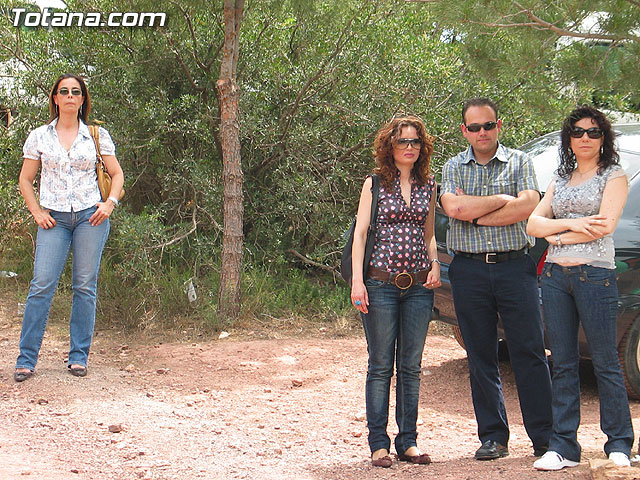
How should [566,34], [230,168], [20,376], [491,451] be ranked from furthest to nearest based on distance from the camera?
[230,168] < [20,376] < [566,34] < [491,451]

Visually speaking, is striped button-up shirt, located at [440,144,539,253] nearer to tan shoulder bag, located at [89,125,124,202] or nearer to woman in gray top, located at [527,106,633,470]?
woman in gray top, located at [527,106,633,470]

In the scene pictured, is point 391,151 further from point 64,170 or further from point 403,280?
point 64,170

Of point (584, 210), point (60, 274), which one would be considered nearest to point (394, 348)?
point (584, 210)

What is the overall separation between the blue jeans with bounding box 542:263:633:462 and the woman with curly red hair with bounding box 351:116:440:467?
634mm

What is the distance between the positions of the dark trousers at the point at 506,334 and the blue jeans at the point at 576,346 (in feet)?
0.46

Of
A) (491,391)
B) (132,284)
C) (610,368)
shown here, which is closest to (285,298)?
(132,284)

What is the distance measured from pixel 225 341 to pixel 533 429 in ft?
11.4

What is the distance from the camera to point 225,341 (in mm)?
7234

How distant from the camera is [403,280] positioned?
14.0ft

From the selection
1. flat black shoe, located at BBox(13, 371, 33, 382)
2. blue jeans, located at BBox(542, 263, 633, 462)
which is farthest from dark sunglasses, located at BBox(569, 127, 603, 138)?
flat black shoe, located at BBox(13, 371, 33, 382)

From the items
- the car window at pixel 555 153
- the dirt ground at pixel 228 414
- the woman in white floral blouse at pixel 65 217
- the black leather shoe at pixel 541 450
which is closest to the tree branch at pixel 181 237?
the dirt ground at pixel 228 414

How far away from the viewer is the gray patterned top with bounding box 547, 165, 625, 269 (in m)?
3.97

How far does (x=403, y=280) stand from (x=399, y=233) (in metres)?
0.25

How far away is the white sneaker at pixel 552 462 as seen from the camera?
4023 millimetres
